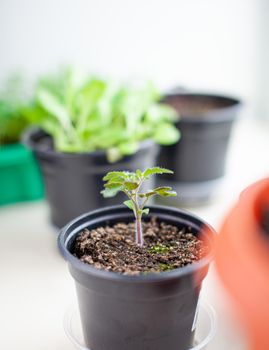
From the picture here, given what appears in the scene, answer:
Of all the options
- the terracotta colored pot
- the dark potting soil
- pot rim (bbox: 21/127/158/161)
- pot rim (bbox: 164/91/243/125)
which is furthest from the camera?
pot rim (bbox: 164/91/243/125)

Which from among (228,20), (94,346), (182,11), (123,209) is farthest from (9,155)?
(228,20)

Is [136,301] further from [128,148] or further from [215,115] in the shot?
[215,115]

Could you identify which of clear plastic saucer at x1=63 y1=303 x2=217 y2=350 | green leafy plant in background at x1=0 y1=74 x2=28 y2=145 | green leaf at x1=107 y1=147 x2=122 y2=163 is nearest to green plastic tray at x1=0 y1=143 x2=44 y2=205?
green leafy plant in background at x1=0 y1=74 x2=28 y2=145

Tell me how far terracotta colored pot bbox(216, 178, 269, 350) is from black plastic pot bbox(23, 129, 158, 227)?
43cm

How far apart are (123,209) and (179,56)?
0.90 metres

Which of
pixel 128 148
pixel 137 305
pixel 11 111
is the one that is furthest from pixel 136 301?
pixel 11 111

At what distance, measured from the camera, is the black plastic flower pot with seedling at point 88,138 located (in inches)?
39.5

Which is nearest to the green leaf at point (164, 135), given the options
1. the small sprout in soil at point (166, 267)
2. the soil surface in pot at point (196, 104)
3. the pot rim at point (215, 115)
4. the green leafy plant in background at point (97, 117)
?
the green leafy plant in background at point (97, 117)

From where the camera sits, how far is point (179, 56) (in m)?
1.56

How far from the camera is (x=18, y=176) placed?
1.21 m

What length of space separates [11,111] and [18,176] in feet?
0.52

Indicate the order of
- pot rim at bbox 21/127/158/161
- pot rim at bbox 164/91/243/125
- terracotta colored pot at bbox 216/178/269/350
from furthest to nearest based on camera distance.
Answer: pot rim at bbox 164/91/243/125, pot rim at bbox 21/127/158/161, terracotta colored pot at bbox 216/178/269/350

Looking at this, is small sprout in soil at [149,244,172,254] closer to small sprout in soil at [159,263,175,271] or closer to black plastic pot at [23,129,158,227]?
small sprout in soil at [159,263,175,271]

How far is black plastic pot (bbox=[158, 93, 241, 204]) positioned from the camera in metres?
1.17
